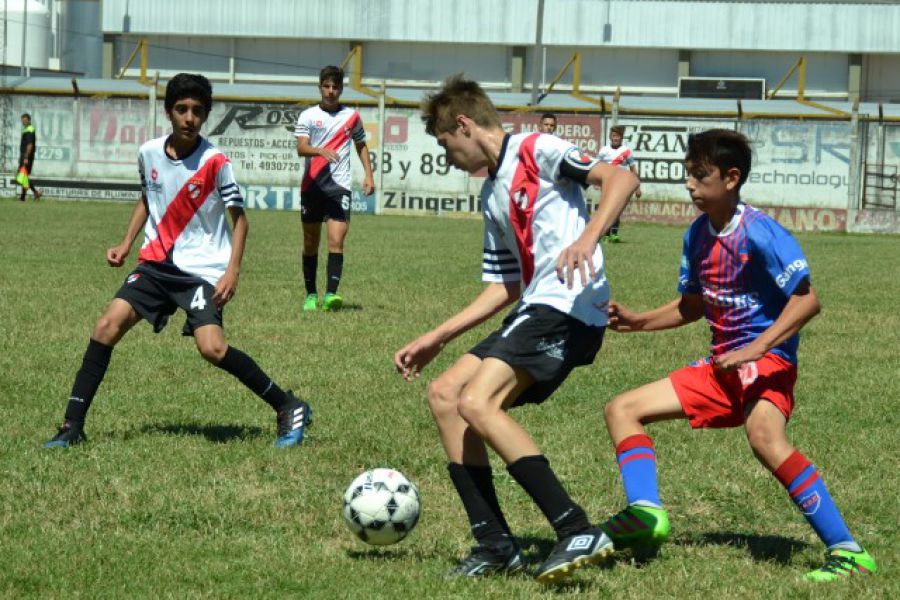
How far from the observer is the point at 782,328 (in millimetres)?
4230

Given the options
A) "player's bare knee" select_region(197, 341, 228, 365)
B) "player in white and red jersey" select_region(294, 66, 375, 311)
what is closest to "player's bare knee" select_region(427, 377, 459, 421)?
"player's bare knee" select_region(197, 341, 228, 365)

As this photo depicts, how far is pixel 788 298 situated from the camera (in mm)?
4441

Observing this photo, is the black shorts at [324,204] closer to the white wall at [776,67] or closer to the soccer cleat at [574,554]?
the soccer cleat at [574,554]

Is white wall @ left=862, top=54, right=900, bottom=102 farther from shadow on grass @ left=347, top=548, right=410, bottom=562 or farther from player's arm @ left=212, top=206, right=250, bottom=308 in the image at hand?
shadow on grass @ left=347, top=548, right=410, bottom=562

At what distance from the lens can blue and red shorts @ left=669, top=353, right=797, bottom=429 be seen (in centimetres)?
443

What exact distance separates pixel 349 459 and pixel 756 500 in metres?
1.72

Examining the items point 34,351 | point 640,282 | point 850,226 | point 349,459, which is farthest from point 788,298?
point 850,226

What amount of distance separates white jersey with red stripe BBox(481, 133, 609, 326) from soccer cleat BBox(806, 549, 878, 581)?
103 centimetres

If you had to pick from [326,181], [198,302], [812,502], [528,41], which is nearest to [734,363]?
[812,502]

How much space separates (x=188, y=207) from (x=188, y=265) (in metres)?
0.27

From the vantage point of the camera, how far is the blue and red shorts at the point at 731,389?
4.43m

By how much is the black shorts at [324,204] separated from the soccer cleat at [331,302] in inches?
34.7

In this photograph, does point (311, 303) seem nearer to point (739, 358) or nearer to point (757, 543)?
point (757, 543)

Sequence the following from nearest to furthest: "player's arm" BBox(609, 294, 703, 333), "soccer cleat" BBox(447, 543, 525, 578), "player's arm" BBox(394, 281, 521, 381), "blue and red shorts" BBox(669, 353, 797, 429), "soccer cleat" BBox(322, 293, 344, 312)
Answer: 1. "soccer cleat" BBox(447, 543, 525, 578)
2. "player's arm" BBox(394, 281, 521, 381)
3. "blue and red shorts" BBox(669, 353, 797, 429)
4. "player's arm" BBox(609, 294, 703, 333)
5. "soccer cleat" BBox(322, 293, 344, 312)
